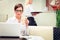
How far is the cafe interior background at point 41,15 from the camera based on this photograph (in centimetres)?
153

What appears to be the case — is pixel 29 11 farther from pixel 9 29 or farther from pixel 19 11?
pixel 9 29

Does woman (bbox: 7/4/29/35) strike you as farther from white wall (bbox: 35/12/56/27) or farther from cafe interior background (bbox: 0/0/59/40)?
white wall (bbox: 35/12/56/27)

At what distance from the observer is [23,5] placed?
1556 millimetres

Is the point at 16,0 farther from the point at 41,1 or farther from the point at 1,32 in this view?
the point at 1,32

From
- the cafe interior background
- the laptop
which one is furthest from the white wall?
the laptop

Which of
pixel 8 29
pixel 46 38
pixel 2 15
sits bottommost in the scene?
pixel 46 38

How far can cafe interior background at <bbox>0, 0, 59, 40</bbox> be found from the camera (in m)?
1.53

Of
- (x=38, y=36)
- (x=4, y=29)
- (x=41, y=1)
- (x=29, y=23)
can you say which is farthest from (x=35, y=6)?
(x=4, y=29)

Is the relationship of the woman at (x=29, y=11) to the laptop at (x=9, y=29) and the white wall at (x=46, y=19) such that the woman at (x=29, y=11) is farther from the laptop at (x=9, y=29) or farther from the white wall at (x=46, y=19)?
the laptop at (x=9, y=29)

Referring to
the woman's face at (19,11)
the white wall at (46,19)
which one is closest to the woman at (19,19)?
the woman's face at (19,11)

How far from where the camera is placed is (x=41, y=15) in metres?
1.55

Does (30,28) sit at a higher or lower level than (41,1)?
lower

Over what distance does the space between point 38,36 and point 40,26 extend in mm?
125

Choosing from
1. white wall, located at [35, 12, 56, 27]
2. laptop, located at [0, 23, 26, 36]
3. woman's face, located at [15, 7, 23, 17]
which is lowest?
laptop, located at [0, 23, 26, 36]
